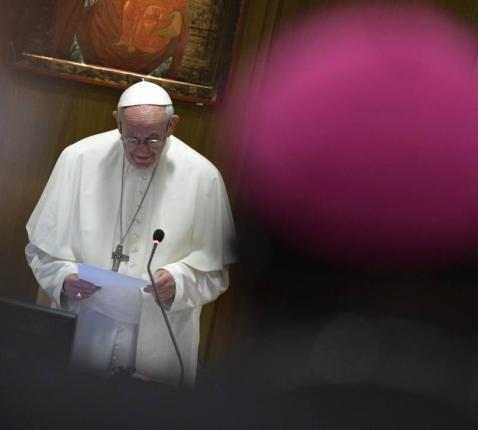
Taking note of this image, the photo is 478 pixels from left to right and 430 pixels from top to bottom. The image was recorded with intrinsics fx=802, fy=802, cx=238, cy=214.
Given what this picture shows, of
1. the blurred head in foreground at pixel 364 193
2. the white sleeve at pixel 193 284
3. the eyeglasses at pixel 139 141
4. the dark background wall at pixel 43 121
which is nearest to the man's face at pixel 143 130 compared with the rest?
the eyeglasses at pixel 139 141

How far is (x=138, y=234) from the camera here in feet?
12.5

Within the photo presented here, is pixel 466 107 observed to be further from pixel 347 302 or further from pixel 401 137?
pixel 347 302

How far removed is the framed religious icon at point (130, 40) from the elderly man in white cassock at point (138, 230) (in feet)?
2.46

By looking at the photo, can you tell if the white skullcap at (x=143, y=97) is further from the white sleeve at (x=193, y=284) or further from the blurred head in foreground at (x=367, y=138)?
the blurred head in foreground at (x=367, y=138)

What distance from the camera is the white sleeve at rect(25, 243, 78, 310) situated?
3479mm

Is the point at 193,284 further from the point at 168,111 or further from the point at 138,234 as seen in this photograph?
the point at 168,111

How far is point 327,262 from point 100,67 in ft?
5.43

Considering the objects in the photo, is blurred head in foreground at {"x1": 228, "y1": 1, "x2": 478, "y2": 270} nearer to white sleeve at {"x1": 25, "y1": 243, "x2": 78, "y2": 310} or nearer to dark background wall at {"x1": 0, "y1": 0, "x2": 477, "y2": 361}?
dark background wall at {"x1": 0, "y1": 0, "x2": 477, "y2": 361}

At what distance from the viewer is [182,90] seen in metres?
4.53

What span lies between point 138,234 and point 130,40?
1.26 m

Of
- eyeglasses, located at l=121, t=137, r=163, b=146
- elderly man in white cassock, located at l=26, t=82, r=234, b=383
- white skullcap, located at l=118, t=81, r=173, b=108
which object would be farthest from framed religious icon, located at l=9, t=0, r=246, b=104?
eyeglasses, located at l=121, t=137, r=163, b=146

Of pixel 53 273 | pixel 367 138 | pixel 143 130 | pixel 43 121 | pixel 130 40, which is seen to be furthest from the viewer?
pixel 43 121

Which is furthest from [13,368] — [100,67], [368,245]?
[100,67]

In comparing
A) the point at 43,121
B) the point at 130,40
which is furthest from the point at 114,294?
the point at 130,40
